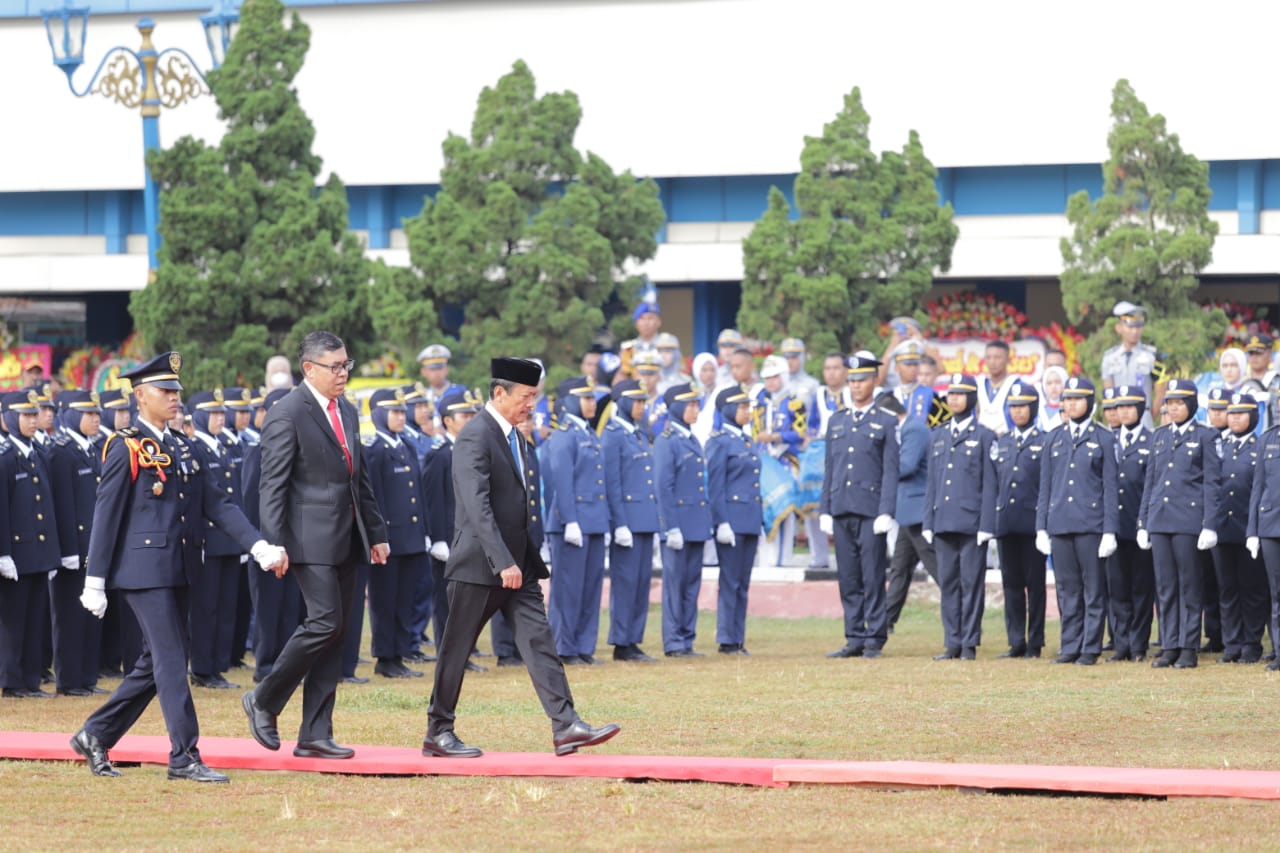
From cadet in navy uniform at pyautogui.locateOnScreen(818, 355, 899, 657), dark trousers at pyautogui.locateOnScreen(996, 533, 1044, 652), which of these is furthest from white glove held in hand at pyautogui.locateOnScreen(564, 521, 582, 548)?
dark trousers at pyautogui.locateOnScreen(996, 533, 1044, 652)

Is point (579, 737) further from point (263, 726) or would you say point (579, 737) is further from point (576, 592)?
point (576, 592)

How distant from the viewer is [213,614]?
46.6 ft

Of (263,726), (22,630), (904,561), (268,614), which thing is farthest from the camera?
(904,561)

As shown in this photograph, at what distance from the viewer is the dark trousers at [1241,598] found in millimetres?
15320

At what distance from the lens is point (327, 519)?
10.2 metres

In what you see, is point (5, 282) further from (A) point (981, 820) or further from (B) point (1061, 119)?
(A) point (981, 820)

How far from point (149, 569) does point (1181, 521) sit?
317 inches

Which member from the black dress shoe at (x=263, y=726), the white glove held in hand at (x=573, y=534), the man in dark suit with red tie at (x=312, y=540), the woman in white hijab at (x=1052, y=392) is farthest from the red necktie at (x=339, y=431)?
the woman in white hijab at (x=1052, y=392)

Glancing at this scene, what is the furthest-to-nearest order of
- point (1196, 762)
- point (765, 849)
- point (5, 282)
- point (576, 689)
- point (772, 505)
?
point (5, 282)
point (772, 505)
point (576, 689)
point (1196, 762)
point (765, 849)

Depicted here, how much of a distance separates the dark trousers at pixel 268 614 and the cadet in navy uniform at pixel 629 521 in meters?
2.81

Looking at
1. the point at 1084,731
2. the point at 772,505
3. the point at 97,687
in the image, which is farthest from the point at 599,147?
the point at 1084,731

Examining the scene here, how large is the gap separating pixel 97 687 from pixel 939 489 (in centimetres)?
644

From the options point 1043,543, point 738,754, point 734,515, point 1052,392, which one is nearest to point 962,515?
point 1043,543

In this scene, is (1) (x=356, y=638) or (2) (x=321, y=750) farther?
(1) (x=356, y=638)
